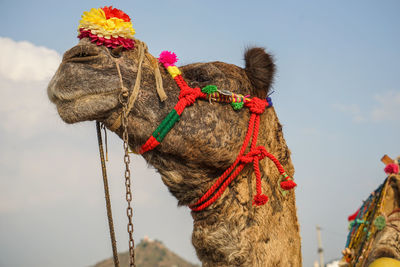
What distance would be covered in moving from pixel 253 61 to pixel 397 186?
2.74 metres

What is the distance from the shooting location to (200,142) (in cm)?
330

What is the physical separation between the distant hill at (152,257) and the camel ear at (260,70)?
1233 centimetres

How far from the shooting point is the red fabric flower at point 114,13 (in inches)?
134

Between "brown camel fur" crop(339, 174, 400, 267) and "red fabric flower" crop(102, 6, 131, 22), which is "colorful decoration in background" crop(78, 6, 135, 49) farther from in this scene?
"brown camel fur" crop(339, 174, 400, 267)

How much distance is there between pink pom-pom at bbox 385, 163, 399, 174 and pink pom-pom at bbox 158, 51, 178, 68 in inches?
136

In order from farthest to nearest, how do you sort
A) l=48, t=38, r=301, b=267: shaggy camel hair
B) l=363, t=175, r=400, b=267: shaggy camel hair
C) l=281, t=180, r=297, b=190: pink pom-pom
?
l=363, t=175, r=400, b=267: shaggy camel hair → l=281, t=180, r=297, b=190: pink pom-pom → l=48, t=38, r=301, b=267: shaggy camel hair

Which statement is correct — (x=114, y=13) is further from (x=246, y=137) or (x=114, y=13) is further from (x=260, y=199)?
(x=260, y=199)

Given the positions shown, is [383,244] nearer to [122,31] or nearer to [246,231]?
[246,231]

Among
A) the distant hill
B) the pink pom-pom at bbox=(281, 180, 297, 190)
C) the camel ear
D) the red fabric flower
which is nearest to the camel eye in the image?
the red fabric flower

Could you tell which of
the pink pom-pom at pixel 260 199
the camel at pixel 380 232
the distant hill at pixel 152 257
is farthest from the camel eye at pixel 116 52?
the distant hill at pixel 152 257

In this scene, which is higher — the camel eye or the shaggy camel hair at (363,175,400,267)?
the camel eye

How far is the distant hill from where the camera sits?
51.0 ft

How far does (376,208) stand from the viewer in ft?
17.6

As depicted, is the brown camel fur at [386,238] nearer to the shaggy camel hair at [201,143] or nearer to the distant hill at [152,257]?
the shaggy camel hair at [201,143]
